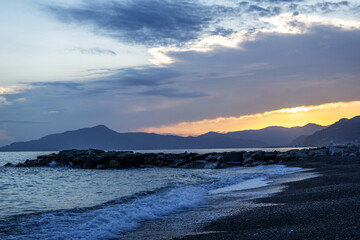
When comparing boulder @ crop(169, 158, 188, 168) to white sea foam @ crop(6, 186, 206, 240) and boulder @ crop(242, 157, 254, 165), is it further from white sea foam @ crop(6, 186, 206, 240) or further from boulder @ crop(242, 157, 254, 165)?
white sea foam @ crop(6, 186, 206, 240)

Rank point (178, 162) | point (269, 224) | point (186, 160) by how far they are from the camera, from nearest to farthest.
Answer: point (269, 224)
point (178, 162)
point (186, 160)

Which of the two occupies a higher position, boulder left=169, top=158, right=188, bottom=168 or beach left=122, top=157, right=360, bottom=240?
beach left=122, top=157, right=360, bottom=240

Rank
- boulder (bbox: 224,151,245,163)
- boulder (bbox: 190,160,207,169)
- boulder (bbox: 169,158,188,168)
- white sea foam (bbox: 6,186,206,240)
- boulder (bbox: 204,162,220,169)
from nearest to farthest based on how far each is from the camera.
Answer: white sea foam (bbox: 6,186,206,240) → boulder (bbox: 204,162,220,169) → boulder (bbox: 190,160,207,169) → boulder (bbox: 224,151,245,163) → boulder (bbox: 169,158,188,168)

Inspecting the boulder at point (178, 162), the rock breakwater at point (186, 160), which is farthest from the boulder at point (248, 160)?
the boulder at point (178, 162)

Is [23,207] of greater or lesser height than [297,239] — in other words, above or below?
below

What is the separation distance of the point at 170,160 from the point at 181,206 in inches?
1428

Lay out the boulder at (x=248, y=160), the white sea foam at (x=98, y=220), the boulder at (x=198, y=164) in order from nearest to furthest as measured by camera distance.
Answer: the white sea foam at (x=98, y=220), the boulder at (x=198, y=164), the boulder at (x=248, y=160)

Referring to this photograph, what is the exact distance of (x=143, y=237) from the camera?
8.22m

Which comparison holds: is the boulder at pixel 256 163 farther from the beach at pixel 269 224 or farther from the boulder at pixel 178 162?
the beach at pixel 269 224

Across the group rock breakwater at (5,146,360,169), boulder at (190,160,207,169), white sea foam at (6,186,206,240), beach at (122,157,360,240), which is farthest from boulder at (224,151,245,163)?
beach at (122,157,360,240)

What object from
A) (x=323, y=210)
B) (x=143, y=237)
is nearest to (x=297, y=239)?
(x=323, y=210)

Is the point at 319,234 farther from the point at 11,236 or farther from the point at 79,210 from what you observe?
the point at 79,210

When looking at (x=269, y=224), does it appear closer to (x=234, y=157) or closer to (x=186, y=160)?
(x=234, y=157)

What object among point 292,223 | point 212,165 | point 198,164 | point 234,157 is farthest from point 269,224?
point 234,157
